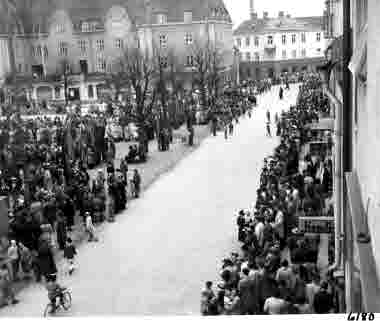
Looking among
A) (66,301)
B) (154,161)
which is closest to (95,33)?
(154,161)

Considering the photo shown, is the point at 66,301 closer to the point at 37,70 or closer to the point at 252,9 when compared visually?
the point at 37,70

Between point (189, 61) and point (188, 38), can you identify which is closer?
Result: point (189, 61)

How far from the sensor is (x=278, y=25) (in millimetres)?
77688

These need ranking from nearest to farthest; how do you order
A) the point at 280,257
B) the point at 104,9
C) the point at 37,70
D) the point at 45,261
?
the point at 280,257
the point at 45,261
the point at 37,70
the point at 104,9

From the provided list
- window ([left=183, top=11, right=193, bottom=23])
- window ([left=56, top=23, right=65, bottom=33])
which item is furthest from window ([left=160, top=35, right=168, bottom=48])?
window ([left=56, top=23, right=65, bottom=33])

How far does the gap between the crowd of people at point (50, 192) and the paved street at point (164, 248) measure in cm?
58

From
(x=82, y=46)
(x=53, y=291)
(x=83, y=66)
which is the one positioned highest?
(x=82, y=46)

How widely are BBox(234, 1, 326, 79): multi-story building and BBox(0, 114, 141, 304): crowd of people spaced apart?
50.5 m

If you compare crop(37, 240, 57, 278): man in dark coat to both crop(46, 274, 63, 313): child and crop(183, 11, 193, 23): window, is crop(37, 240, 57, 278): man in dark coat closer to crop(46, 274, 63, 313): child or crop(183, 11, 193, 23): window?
crop(46, 274, 63, 313): child

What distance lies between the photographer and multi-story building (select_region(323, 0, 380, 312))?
15.6 feet

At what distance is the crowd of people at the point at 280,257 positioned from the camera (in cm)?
979

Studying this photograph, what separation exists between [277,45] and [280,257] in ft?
228

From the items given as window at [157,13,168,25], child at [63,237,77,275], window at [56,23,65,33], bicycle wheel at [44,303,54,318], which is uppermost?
window at [157,13,168,25]

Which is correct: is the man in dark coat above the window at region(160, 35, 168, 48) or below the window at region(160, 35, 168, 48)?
below
